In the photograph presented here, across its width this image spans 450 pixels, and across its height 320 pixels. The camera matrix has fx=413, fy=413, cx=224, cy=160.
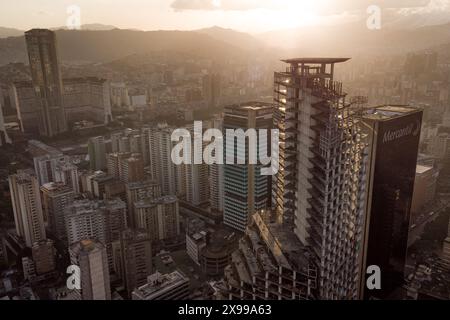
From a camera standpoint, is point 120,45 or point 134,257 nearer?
point 134,257

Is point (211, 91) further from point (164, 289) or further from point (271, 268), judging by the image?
point (271, 268)

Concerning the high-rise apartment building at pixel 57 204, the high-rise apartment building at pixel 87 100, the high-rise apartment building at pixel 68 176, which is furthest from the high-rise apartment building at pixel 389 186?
the high-rise apartment building at pixel 87 100

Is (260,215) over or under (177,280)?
over

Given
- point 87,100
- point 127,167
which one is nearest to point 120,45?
point 87,100
